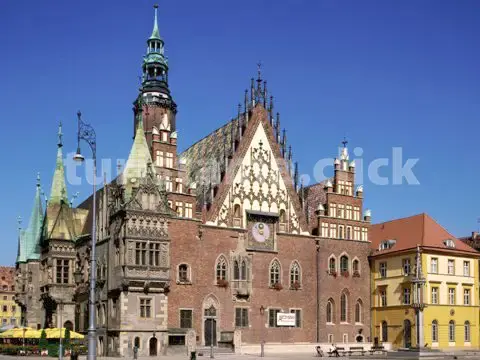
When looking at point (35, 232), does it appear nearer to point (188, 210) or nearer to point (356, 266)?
point (188, 210)

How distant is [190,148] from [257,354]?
95.5 ft

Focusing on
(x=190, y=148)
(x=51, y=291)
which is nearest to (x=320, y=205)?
(x=190, y=148)

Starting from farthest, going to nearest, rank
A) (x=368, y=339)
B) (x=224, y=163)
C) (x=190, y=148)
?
1. (x=190, y=148)
2. (x=368, y=339)
3. (x=224, y=163)

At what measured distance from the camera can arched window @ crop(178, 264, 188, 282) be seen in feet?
203

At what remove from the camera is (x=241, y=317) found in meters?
65.1

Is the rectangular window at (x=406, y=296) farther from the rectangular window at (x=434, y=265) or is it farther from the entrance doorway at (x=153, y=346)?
the entrance doorway at (x=153, y=346)

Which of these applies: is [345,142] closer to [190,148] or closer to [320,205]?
[320,205]

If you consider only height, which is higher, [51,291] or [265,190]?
[265,190]

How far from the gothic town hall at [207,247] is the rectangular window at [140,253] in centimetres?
8

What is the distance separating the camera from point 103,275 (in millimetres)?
62750

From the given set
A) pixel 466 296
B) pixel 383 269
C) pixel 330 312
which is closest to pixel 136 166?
pixel 330 312

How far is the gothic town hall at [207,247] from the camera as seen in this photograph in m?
59.5

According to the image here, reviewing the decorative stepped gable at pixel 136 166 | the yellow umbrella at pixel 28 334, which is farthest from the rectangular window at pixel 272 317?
the yellow umbrella at pixel 28 334

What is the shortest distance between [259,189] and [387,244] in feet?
48.9
